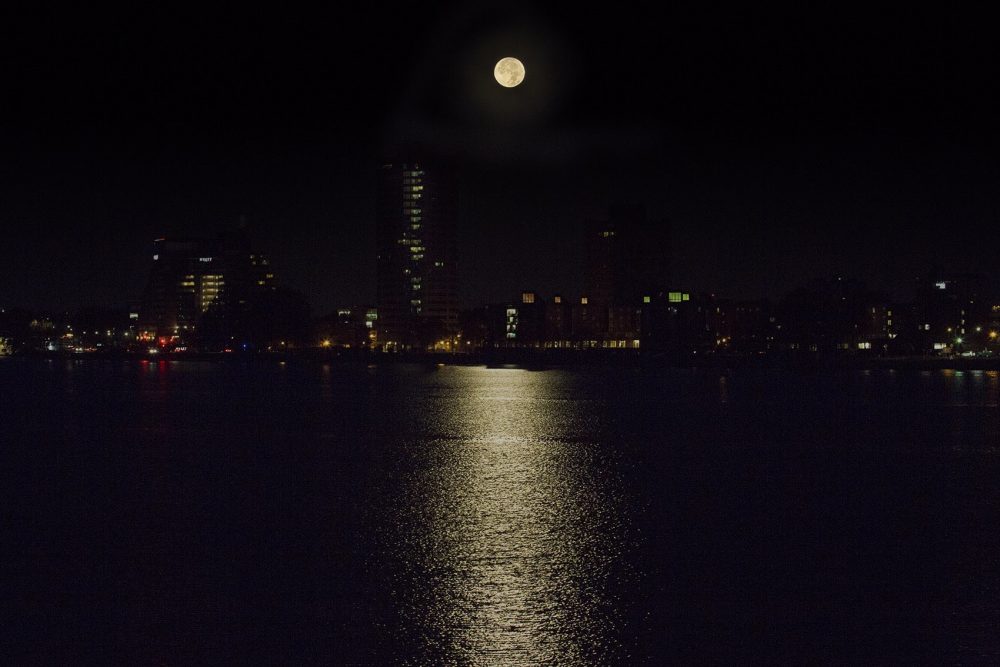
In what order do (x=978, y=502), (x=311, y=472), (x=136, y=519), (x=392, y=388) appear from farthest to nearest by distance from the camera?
(x=392, y=388) → (x=311, y=472) → (x=978, y=502) → (x=136, y=519)

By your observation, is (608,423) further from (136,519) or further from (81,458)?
(136,519)

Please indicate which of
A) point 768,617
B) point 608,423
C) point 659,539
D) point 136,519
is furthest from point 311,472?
point 608,423

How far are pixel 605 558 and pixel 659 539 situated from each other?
2.20 m

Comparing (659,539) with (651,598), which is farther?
(659,539)

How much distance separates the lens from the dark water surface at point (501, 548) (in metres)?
12.9

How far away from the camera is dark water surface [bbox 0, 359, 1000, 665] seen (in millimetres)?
12867

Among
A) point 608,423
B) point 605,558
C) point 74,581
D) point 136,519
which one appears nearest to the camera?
point 74,581

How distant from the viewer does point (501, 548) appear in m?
18.3

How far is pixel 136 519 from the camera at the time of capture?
72.5 feet

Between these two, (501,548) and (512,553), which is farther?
(501,548)

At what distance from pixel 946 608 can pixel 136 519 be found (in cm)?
1592

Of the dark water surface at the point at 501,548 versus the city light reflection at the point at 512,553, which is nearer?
the city light reflection at the point at 512,553

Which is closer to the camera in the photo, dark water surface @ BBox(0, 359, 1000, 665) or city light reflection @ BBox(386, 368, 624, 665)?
city light reflection @ BBox(386, 368, 624, 665)

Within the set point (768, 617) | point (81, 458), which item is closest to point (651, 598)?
point (768, 617)
